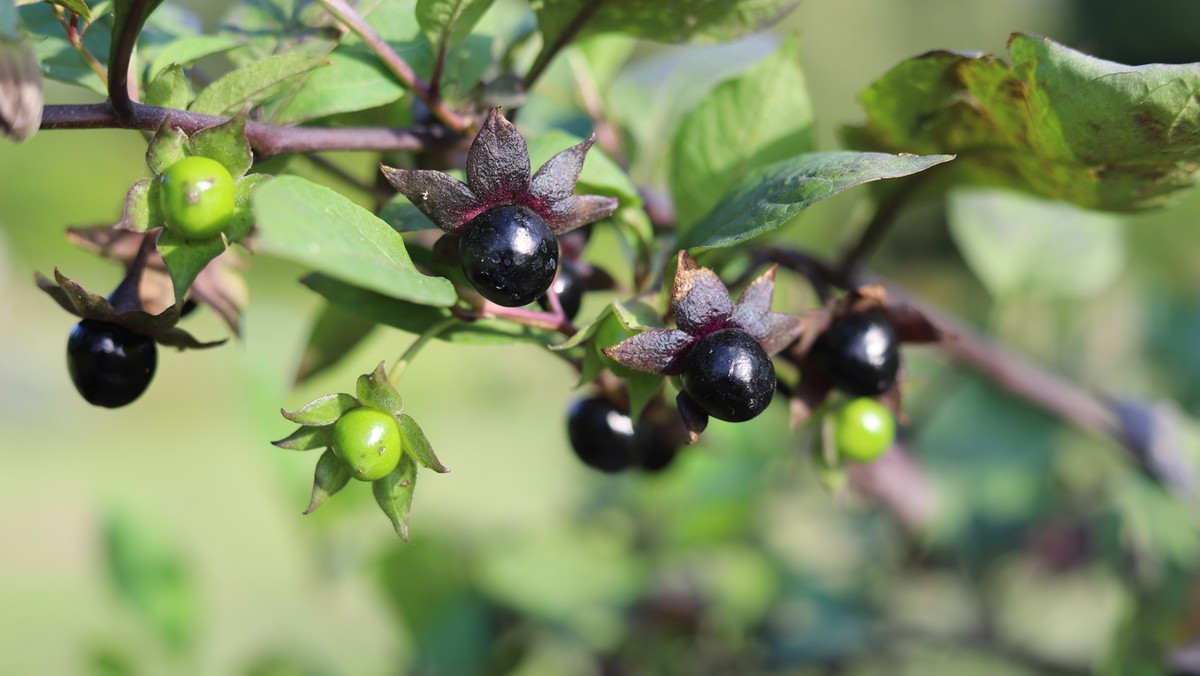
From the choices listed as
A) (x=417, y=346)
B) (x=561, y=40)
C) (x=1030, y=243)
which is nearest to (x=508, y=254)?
(x=417, y=346)

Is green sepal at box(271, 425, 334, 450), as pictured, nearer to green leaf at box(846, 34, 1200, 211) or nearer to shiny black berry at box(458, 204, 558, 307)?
shiny black berry at box(458, 204, 558, 307)

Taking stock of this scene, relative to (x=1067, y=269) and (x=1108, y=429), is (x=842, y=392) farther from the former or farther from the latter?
(x=1067, y=269)

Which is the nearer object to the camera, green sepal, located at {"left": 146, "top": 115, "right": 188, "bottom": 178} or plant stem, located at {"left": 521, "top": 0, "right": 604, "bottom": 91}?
green sepal, located at {"left": 146, "top": 115, "right": 188, "bottom": 178}

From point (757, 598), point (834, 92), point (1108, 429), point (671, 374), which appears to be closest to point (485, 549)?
point (757, 598)

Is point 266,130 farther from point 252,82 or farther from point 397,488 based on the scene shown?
point 397,488

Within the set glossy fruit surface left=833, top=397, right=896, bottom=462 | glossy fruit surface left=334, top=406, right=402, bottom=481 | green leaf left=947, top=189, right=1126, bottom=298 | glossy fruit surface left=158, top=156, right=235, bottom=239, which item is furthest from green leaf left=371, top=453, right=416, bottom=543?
green leaf left=947, top=189, right=1126, bottom=298

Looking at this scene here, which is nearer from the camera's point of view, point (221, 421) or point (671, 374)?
point (671, 374)
